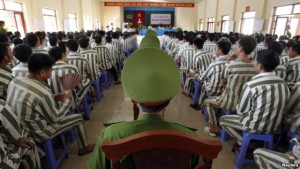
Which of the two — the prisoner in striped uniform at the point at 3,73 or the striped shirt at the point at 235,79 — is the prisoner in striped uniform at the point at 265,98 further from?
the prisoner in striped uniform at the point at 3,73

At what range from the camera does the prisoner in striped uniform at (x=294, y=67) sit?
2.83 m

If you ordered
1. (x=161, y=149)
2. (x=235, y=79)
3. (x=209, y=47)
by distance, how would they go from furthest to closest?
1. (x=209, y=47)
2. (x=235, y=79)
3. (x=161, y=149)

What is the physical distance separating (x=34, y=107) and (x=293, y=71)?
10.9 ft

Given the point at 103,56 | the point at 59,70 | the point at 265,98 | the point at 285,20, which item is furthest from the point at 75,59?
the point at 285,20

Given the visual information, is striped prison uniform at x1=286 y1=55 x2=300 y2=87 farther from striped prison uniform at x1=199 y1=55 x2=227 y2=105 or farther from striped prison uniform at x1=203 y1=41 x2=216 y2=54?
striped prison uniform at x1=203 y1=41 x2=216 y2=54

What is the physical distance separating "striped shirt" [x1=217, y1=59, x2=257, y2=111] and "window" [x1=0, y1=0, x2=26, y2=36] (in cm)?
721

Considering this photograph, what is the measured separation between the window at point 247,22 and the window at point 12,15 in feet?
31.1

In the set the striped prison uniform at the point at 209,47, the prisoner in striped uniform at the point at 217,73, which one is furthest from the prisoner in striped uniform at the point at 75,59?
the striped prison uniform at the point at 209,47

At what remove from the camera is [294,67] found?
2.85 meters

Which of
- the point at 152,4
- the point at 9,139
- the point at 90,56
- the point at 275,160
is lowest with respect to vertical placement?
the point at 275,160

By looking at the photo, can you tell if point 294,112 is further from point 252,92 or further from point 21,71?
point 21,71

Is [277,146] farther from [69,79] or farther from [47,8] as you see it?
[47,8]

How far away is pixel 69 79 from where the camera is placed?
2.11m

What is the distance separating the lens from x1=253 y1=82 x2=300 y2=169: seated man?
1.43 meters
